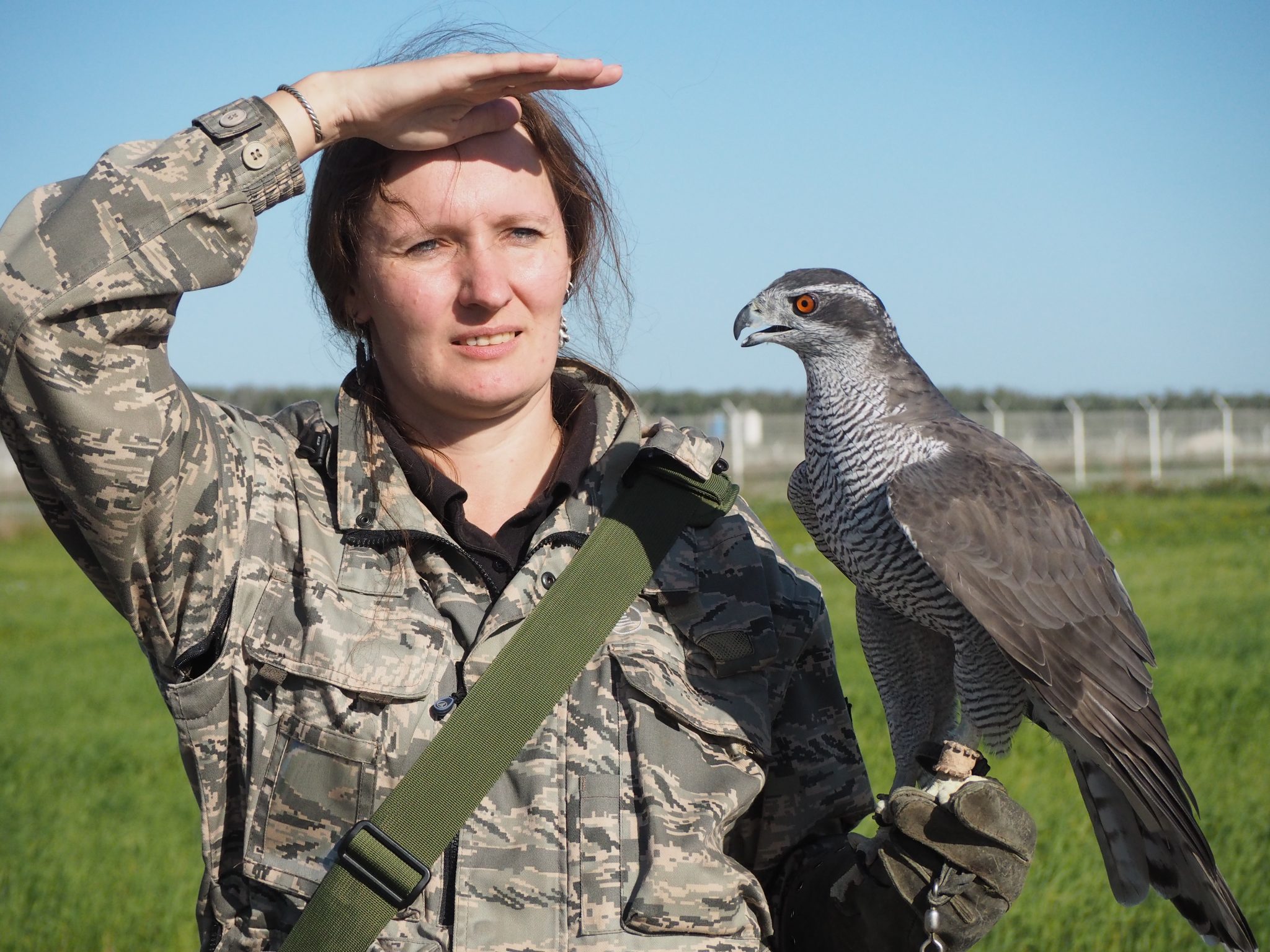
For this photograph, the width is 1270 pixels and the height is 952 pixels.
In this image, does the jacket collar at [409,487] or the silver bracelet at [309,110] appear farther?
the jacket collar at [409,487]

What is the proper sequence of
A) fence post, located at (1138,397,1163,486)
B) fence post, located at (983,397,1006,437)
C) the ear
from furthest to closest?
1. fence post, located at (1138,397,1163,486)
2. fence post, located at (983,397,1006,437)
3. the ear

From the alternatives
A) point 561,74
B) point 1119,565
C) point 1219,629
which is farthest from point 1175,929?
point 1119,565

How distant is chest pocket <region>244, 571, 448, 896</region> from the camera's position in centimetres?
224

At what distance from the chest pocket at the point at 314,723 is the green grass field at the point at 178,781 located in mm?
3030

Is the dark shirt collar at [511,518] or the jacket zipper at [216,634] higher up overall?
the dark shirt collar at [511,518]

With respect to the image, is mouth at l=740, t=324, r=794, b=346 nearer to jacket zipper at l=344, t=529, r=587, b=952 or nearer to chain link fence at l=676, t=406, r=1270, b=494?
jacket zipper at l=344, t=529, r=587, b=952

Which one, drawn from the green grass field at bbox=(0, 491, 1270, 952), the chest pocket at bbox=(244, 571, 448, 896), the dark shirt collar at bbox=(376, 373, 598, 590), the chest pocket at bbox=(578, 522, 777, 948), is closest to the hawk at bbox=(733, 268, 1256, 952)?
the chest pocket at bbox=(578, 522, 777, 948)

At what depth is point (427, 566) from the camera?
250 centimetres

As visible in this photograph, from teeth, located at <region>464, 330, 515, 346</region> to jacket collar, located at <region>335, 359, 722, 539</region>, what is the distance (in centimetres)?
33

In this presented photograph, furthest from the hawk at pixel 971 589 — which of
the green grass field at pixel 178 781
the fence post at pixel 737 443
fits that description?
the fence post at pixel 737 443

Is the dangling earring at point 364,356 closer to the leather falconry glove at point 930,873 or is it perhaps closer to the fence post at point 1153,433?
the leather falconry glove at point 930,873

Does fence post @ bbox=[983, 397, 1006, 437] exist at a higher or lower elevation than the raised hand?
lower

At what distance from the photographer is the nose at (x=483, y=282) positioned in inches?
98.3

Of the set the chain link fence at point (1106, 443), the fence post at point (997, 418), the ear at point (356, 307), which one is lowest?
the chain link fence at point (1106, 443)
